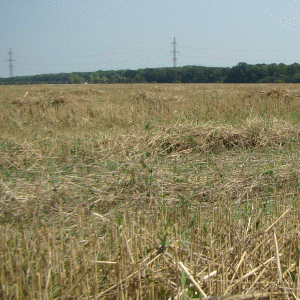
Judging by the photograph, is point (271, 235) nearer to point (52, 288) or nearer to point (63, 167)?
point (52, 288)

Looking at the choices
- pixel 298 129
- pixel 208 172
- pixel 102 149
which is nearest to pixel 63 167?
pixel 102 149

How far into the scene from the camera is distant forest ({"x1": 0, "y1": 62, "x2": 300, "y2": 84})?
186ft

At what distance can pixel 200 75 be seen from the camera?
68875 millimetres

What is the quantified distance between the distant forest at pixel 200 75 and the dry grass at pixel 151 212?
5001 cm

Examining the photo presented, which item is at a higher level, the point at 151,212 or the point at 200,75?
the point at 200,75

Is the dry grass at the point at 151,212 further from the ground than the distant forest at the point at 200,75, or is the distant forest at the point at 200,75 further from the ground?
the distant forest at the point at 200,75

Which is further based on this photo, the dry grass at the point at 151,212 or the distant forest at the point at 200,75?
the distant forest at the point at 200,75

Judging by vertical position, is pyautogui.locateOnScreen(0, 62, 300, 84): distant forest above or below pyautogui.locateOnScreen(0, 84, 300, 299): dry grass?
above

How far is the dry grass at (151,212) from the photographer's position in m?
2.02

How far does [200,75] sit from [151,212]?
2699 inches

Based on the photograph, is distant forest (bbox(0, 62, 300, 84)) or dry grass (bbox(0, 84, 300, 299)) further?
distant forest (bbox(0, 62, 300, 84))

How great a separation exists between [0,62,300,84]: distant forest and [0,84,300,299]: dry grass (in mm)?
50014

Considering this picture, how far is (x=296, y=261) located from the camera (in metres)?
2.34

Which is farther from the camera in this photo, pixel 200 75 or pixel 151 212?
pixel 200 75
